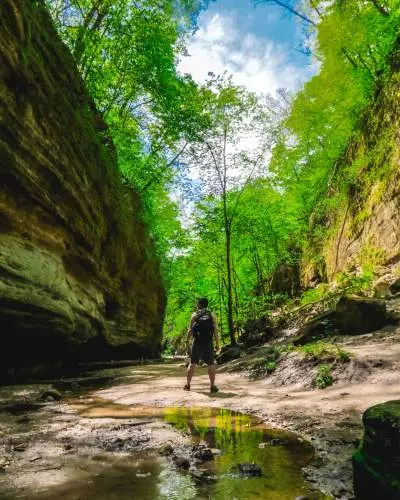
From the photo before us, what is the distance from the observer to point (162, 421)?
4.97 m

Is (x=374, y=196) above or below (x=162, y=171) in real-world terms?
below

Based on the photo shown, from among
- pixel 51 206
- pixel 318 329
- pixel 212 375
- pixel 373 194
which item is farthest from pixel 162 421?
pixel 373 194

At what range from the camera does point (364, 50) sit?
16547mm

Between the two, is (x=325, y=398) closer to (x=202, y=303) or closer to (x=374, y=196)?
(x=202, y=303)

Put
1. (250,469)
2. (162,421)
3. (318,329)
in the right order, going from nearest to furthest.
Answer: (250,469)
(162,421)
(318,329)

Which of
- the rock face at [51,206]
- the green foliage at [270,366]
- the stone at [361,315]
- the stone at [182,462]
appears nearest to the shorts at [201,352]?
the green foliage at [270,366]

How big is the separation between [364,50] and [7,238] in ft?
54.2

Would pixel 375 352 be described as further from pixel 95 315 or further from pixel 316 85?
pixel 316 85

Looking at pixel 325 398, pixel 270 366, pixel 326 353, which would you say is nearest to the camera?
pixel 325 398

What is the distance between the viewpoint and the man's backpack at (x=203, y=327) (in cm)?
858

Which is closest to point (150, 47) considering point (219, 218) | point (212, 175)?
point (212, 175)

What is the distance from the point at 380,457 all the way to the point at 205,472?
136 centimetres

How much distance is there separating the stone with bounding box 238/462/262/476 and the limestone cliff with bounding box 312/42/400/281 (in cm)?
1039

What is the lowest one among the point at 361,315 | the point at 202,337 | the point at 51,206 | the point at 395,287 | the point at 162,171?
the point at 202,337
